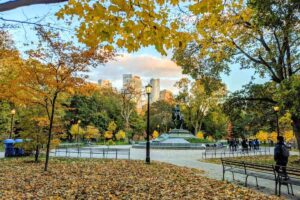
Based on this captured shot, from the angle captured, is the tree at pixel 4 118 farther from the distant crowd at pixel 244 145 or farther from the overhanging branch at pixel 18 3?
the overhanging branch at pixel 18 3

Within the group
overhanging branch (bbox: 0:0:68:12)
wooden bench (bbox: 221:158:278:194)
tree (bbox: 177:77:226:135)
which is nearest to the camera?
overhanging branch (bbox: 0:0:68:12)

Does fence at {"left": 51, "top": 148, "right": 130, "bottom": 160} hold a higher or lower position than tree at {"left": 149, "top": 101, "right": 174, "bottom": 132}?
lower

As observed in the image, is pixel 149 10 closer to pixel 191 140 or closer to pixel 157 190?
pixel 157 190

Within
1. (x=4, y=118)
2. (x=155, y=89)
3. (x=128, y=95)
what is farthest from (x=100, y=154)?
(x=155, y=89)

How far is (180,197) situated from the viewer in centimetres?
714

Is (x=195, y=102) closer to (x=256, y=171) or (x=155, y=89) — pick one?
(x=256, y=171)

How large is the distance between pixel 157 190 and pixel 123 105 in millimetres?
54358

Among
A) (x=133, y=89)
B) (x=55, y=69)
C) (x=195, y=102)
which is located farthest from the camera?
(x=133, y=89)

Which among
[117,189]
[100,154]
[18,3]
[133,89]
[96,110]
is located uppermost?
[133,89]

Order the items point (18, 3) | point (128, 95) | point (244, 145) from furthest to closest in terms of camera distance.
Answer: point (128, 95)
point (244, 145)
point (18, 3)

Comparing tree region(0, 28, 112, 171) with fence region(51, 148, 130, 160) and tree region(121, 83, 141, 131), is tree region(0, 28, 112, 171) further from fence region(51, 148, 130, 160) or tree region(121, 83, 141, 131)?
tree region(121, 83, 141, 131)

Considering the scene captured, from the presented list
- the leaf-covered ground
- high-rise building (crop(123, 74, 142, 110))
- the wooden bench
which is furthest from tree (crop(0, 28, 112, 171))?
high-rise building (crop(123, 74, 142, 110))

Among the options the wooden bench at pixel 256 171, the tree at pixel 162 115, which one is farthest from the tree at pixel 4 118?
the wooden bench at pixel 256 171

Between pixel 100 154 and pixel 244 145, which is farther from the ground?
pixel 244 145
